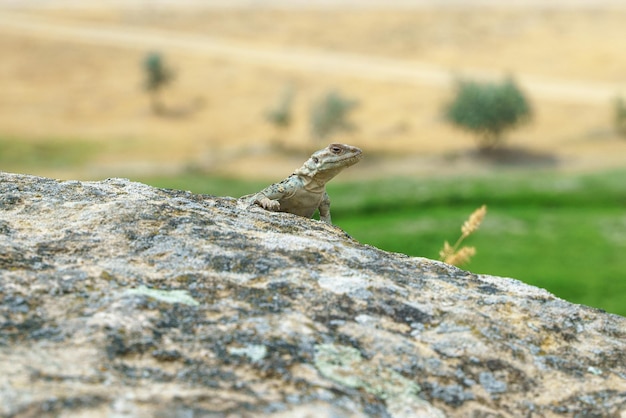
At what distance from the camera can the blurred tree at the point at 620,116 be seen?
56.8 m

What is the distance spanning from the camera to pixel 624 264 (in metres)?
25.5

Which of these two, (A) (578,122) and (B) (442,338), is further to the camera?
(A) (578,122)

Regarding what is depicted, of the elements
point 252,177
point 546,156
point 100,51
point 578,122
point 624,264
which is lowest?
point 624,264

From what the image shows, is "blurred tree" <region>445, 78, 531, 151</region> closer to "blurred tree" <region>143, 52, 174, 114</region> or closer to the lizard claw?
"blurred tree" <region>143, 52, 174, 114</region>

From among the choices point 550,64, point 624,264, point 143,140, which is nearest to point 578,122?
point 550,64

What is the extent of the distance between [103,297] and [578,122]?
61.0 m

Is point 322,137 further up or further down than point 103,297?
further up

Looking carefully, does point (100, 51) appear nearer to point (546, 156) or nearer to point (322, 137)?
point (322, 137)

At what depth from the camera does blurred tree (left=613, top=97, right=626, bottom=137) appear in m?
56.8

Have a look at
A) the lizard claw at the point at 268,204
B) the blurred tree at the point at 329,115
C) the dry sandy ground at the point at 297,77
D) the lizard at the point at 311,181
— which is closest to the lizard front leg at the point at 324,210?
the lizard at the point at 311,181

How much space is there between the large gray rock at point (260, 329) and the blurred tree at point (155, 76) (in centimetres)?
6668

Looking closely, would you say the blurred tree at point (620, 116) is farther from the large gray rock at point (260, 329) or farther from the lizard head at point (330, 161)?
the large gray rock at point (260, 329)

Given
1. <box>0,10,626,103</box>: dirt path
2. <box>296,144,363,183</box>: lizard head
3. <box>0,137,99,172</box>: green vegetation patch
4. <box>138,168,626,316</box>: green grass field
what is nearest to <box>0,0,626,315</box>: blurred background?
<box>138,168,626,316</box>: green grass field

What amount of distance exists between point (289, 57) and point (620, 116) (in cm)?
3528
